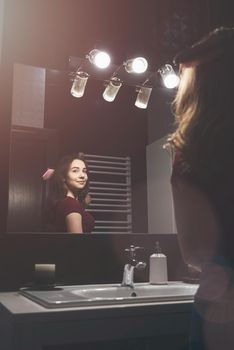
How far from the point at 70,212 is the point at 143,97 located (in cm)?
70

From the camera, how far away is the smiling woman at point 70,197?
178 cm

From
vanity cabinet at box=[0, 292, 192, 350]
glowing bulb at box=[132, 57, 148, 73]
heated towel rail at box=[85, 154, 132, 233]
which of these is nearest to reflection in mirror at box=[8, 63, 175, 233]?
heated towel rail at box=[85, 154, 132, 233]

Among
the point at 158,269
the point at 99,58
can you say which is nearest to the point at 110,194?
the point at 158,269

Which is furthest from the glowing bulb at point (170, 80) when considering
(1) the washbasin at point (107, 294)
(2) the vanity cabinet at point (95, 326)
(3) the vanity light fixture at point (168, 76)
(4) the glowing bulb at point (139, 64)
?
(2) the vanity cabinet at point (95, 326)

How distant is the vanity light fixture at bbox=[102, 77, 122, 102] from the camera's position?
200 centimetres

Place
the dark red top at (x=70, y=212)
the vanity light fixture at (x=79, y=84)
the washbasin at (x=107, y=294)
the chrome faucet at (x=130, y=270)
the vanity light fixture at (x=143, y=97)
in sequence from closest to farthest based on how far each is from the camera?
1. the washbasin at (x=107, y=294)
2. the chrome faucet at (x=130, y=270)
3. the dark red top at (x=70, y=212)
4. the vanity light fixture at (x=79, y=84)
5. the vanity light fixture at (x=143, y=97)

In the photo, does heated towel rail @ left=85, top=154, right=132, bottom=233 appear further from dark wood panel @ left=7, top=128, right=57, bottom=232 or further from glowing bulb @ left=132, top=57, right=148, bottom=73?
glowing bulb @ left=132, top=57, right=148, bottom=73

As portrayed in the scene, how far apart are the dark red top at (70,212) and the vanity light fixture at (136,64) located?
0.71 m

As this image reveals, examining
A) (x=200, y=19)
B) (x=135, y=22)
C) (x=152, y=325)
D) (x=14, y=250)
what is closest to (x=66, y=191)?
(x=14, y=250)

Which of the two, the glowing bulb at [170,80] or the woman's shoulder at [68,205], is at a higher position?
the glowing bulb at [170,80]

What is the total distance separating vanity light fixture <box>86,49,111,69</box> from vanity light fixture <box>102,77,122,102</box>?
9 cm

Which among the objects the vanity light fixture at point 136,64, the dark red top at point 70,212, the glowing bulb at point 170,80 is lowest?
the dark red top at point 70,212

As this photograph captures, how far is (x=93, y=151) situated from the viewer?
1.92 m

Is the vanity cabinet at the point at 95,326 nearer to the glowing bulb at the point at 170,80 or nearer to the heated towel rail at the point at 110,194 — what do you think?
the heated towel rail at the point at 110,194
